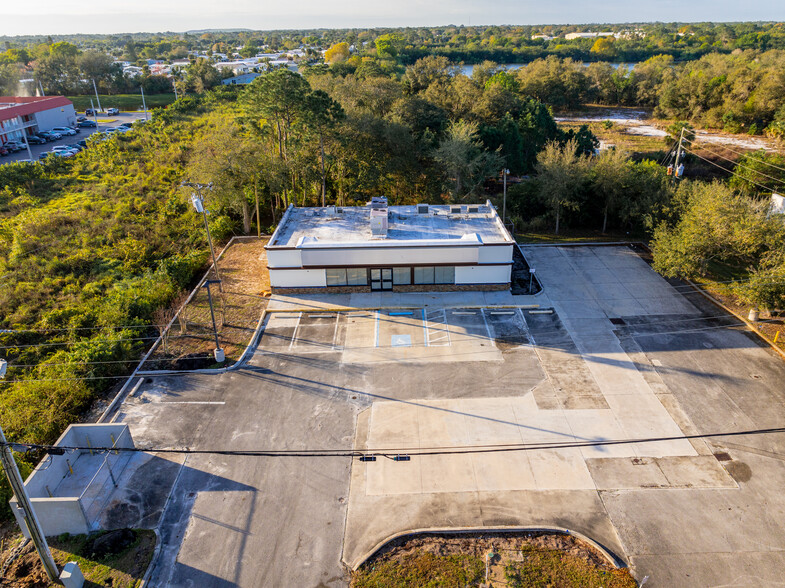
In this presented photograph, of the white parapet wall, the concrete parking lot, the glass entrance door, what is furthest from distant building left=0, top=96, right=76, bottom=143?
the concrete parking lot

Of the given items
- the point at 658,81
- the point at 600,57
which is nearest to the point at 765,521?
the point at 658,81

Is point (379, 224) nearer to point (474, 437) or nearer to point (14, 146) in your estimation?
point (474, 437)

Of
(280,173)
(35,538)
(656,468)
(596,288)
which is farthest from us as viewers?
(280,173)

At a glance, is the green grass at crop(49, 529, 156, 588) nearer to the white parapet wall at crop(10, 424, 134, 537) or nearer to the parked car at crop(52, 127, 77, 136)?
the white parapet wall at crop(10, 424, 134, 537)

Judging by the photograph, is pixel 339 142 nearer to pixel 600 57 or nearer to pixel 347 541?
pixel 347 541

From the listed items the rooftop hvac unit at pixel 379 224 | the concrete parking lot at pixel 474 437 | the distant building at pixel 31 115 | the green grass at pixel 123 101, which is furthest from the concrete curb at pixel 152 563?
the green grass at pixel 123 101

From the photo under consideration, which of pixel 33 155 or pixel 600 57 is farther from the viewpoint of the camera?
pixel 600 57
